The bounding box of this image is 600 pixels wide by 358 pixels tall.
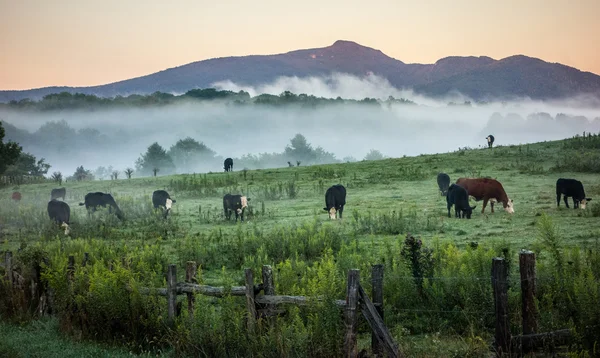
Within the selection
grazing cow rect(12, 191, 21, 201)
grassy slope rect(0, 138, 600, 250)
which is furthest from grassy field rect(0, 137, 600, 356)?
grazing cow rect(12, 191, 21, 201)

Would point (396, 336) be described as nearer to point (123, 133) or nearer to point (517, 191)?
point (517, 191)

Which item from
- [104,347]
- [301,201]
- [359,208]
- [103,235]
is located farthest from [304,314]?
[301,201]

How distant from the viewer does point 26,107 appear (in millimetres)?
169000

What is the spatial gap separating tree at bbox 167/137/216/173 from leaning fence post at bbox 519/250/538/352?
114 metres

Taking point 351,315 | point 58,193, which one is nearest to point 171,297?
point 351,315

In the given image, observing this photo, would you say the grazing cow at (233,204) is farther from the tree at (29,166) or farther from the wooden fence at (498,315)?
the tree at (29,166)

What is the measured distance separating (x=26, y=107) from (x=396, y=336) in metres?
180

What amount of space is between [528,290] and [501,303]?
52 cm

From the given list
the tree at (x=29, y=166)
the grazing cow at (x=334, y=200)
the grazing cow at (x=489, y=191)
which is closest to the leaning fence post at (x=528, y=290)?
the grazing cow at (x=489, y=191)

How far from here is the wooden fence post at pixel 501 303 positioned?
886cm

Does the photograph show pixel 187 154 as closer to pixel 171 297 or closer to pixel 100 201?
pixel 100 201

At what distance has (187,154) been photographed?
12369 centimetres

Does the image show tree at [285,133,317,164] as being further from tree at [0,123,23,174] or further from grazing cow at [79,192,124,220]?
grazing cow at [79,192,124,220]

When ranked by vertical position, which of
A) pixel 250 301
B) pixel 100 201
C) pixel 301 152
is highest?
pixel 301 152
